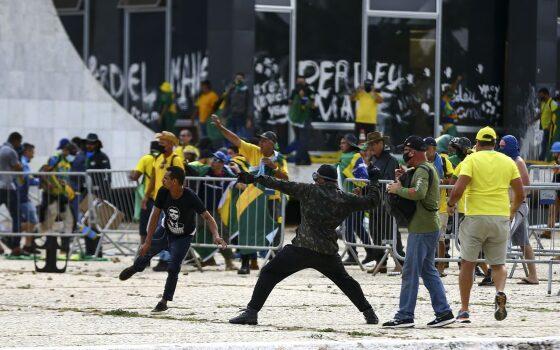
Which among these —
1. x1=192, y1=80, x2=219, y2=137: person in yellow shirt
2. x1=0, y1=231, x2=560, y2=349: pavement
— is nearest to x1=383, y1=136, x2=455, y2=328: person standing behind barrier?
x1=0, y1=231, x2=560, y2=349: pavement

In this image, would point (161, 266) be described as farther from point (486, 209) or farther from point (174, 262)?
point (486, 209)

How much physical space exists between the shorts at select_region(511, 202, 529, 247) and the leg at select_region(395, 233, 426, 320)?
3.87 m

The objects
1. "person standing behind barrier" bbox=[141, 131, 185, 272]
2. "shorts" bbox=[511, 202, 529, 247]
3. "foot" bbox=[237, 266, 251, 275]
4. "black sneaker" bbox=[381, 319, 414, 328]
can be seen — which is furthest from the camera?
"foot" bbox=[237, 266, 251, 275]

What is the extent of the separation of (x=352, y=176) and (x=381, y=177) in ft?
2.32

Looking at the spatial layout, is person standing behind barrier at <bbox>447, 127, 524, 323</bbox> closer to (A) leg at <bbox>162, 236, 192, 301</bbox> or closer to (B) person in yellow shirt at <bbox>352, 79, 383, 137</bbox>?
(A) leg at <bbox>162, 236, 192, 301</bbox>

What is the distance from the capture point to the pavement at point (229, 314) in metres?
11.4

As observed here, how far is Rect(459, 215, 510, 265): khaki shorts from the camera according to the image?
1297cm

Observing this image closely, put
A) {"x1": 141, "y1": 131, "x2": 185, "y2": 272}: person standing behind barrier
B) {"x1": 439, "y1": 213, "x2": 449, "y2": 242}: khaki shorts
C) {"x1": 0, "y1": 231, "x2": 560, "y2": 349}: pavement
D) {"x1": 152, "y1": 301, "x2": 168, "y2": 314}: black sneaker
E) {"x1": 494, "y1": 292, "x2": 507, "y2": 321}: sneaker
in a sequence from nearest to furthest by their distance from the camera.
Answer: {"x1": 0, "y1": 231, "x2": 560, "y2": 349}: pavement, {"x1": 494, "y1": 292, "x2": 507, "y2": 321}: sneaker, {"x1": 152, "y1": 301, "x2": 168, "y2": 314}: black sneaker, {"x1": 439, "y1": 213, "x2": 449, "y2": 242}: khaki shorts, {"x1": 141, "y1": 131, "x2": 185, "y2": 272}: person standing behind barrier

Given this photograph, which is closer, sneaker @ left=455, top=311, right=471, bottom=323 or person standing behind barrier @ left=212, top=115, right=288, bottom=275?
sneaker @ left=455, top=311, right=471, bottom=323

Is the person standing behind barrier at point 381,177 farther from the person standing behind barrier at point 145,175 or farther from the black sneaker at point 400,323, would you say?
the black sneaker at point 400,323

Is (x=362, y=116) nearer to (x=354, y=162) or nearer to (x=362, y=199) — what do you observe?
(x=354, y=162)

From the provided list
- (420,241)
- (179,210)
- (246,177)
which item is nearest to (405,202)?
(420,241)

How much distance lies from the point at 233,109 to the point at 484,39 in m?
5.72

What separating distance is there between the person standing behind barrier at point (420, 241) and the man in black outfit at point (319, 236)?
317 mm
